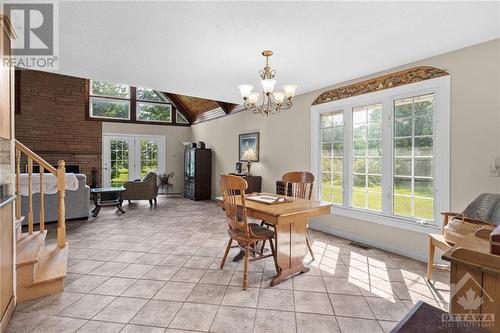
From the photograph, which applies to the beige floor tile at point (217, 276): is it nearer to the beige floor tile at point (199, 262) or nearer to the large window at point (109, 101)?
the beige floor tile at point (199, 262)

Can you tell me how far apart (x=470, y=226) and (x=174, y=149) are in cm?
805

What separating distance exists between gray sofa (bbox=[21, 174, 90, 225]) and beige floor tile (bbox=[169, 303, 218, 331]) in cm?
383

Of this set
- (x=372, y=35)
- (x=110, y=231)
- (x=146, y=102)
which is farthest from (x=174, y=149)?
(x=372, y=35)

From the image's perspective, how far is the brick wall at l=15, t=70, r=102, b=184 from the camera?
6750 mm

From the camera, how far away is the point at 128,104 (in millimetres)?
8062

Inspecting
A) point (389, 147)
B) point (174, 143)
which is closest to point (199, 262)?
point (389, 147)

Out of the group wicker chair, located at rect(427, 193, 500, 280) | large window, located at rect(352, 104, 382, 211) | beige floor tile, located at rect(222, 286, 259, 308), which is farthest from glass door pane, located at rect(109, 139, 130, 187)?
wicker chair, located at rect(427, 193, 500, 280)

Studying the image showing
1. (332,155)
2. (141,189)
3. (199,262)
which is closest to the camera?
(199,262)

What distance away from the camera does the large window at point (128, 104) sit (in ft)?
25.3

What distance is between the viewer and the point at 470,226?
6.86 ft

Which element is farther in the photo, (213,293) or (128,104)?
(128,104)

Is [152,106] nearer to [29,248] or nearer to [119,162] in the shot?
[119,162]

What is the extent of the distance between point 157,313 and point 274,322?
2.97ft

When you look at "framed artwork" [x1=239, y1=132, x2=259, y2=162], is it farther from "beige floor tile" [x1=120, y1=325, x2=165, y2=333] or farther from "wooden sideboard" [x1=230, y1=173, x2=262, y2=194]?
"beige floor tile" [x1=120, y1=325, x2=165, y2=333]
